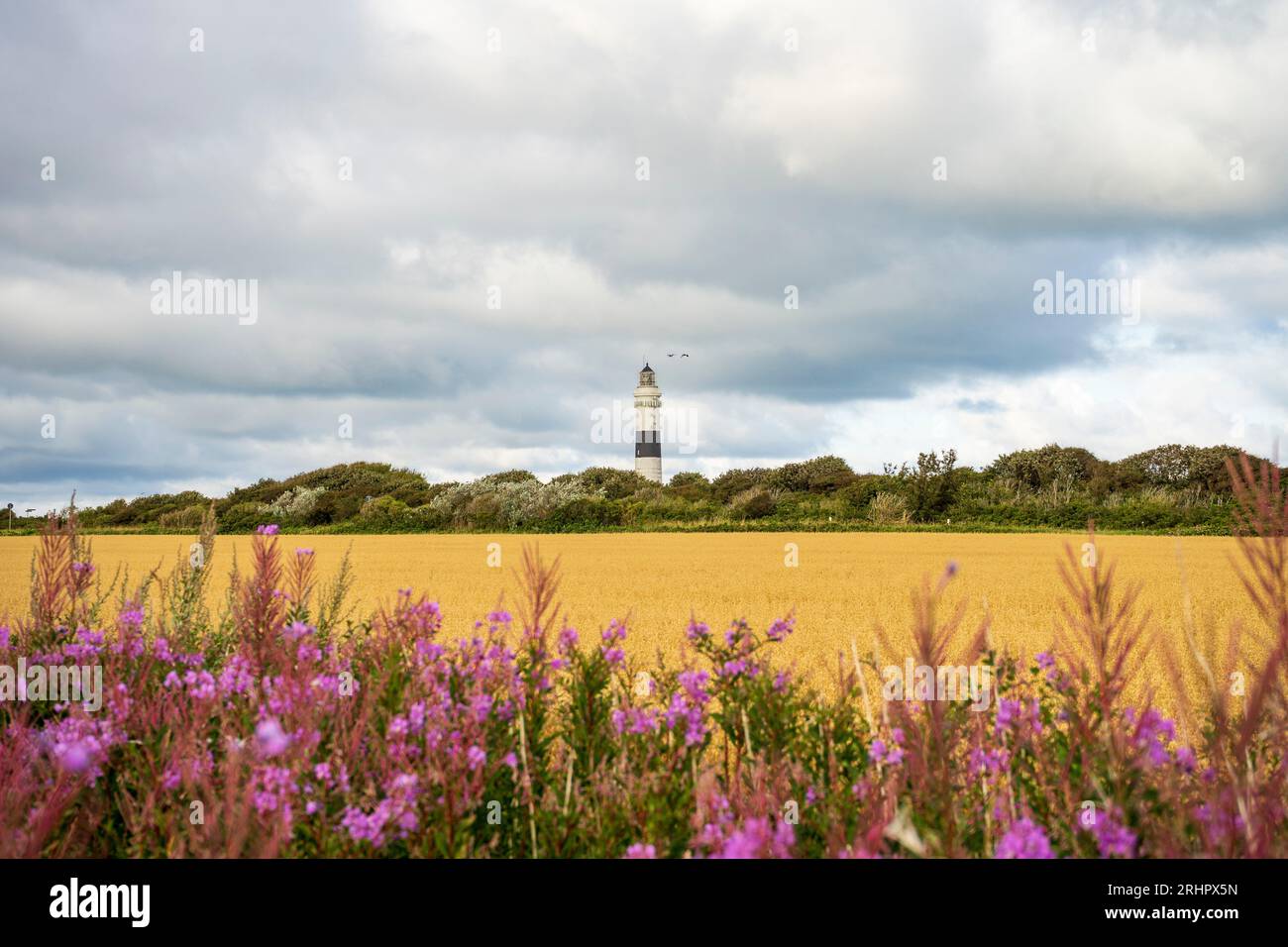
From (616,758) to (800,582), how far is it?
1617cm

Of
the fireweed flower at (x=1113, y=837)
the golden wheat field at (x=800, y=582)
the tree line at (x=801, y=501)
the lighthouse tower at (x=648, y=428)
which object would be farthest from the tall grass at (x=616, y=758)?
the lighthouse tower at (x=648, y=428)

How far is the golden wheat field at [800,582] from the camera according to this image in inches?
467

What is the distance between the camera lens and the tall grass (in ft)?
8.24

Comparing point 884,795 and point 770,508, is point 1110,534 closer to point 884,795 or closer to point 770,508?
point 770,508

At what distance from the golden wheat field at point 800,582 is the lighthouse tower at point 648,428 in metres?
59.0

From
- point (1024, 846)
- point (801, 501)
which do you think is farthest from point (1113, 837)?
point (801, 501)

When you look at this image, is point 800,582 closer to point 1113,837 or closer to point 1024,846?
point 1113,837

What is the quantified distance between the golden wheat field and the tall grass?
59cm

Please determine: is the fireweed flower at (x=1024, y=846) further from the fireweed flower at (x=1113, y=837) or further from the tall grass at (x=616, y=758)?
the fireweed flower at (x=1113, y=837)

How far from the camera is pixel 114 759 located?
3.83 metres

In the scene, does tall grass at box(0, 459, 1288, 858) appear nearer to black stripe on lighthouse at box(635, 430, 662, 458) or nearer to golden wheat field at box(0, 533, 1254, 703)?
golden wheat field at box(0, 533, 1254, 703)

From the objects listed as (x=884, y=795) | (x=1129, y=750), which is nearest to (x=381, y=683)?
(x=884, y=795)

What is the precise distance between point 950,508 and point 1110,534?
31.4ft
